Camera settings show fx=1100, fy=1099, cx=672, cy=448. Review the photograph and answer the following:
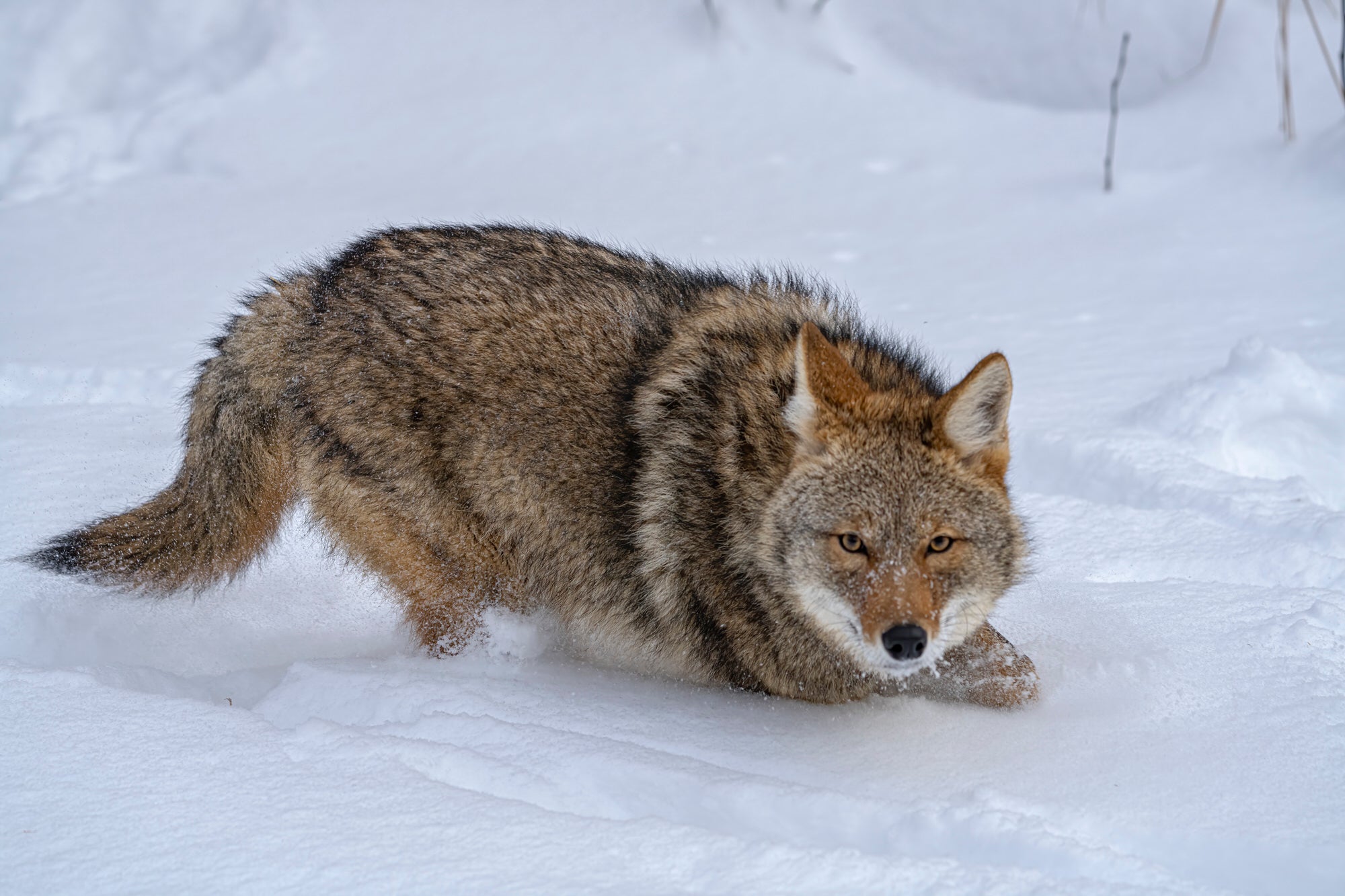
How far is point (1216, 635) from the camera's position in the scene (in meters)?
3.68

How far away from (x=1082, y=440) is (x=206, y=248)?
6.20 m

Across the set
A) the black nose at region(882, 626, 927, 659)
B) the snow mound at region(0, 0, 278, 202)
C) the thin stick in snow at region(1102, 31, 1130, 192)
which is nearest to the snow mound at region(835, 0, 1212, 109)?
the thin stick in snow at region(1102, 31, 1130, 192)

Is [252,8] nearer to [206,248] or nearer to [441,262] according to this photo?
[206,248]

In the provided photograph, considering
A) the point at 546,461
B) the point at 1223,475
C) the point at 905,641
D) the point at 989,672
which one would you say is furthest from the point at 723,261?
the point at 905,641

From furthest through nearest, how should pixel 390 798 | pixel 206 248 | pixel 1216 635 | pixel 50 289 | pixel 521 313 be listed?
pixel 206 248
pixel 50 289
pixel 521 313
pixel 1216 635
pixel 390 798

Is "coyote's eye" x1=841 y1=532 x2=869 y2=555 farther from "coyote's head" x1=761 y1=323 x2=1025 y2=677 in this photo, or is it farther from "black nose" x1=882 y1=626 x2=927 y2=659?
"black nose" x1=882 y1=626 x2=927 y2=659

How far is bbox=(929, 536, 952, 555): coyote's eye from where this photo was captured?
10.8 ft

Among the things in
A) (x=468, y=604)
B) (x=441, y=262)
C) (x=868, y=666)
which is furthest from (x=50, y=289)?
(x=868, y=666)

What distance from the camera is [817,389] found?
342 cm

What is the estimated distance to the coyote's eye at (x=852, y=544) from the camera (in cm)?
329

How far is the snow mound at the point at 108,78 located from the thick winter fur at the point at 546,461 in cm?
645

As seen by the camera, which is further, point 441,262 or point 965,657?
point 441,262

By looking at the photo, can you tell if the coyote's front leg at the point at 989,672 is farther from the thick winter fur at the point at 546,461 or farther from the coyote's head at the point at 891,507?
the coyote's head at the point at 891,507

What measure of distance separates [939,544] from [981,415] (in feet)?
1.42
